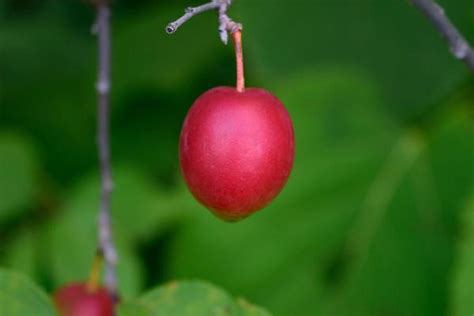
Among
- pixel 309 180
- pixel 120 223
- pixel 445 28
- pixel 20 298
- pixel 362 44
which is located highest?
pixel 362 44

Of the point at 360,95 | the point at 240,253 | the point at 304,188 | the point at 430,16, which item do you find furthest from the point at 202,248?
the point at 430,16

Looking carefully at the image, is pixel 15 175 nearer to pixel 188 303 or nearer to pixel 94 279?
pixel 94 279

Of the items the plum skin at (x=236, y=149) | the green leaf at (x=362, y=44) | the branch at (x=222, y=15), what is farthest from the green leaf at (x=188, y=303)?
the green leaf at (x=362, y=44)

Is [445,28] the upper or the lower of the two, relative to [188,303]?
upper

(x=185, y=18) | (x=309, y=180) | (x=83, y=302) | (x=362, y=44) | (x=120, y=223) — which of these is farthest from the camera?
(x=120, y=223)

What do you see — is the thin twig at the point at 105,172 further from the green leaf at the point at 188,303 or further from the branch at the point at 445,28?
the branch at the point at 445,28

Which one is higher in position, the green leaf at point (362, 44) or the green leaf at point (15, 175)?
the green leaf at point (362, 44)

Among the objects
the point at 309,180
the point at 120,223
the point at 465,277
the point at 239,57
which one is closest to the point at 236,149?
the point at 239,57
